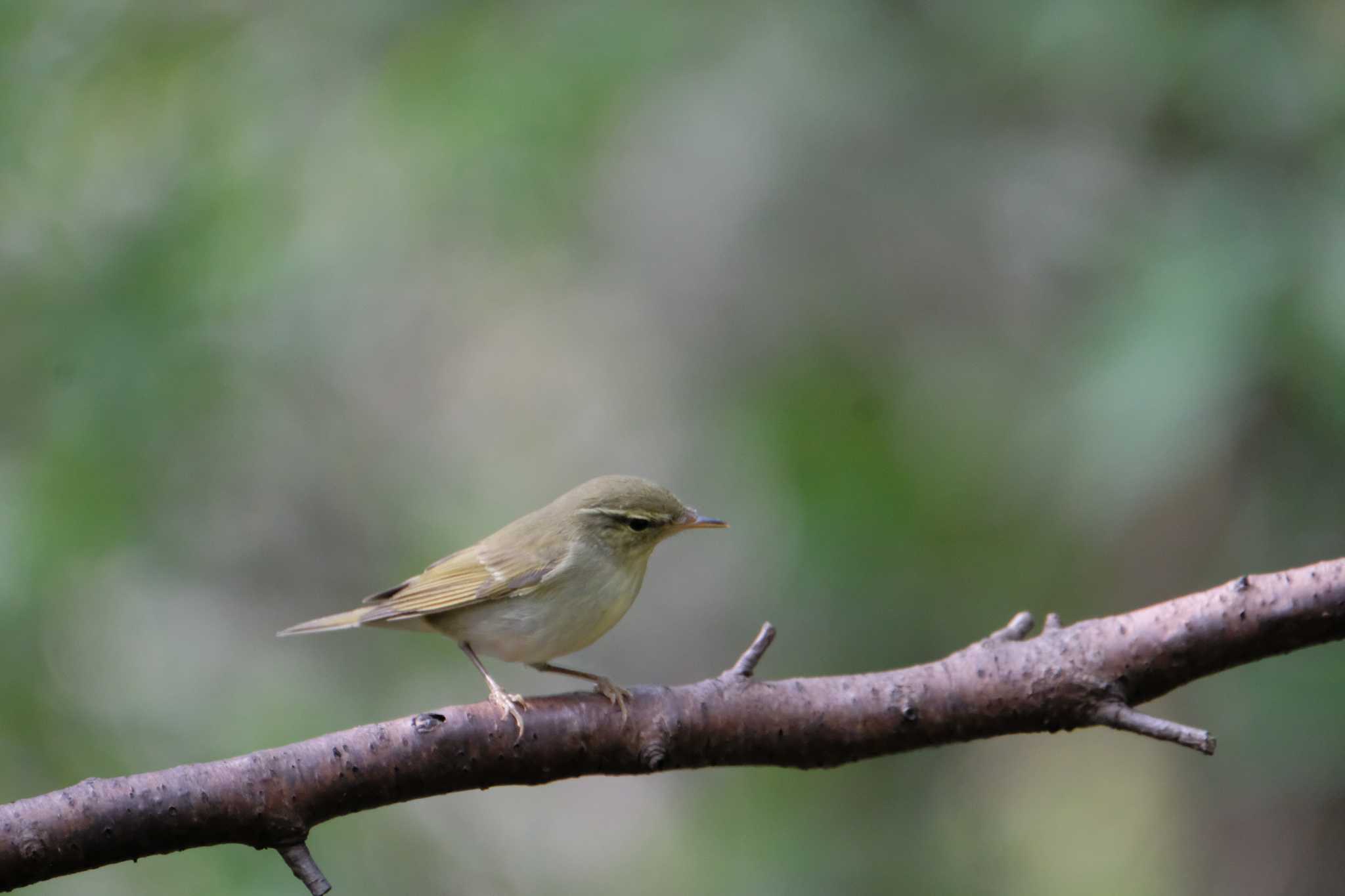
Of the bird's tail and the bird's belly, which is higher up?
the bird's belly

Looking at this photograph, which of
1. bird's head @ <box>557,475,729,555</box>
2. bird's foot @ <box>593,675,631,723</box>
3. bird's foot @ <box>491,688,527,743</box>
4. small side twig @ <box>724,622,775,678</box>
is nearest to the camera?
bird's foot @ <box>491,688,527,743</box>

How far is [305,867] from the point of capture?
267 centimetres

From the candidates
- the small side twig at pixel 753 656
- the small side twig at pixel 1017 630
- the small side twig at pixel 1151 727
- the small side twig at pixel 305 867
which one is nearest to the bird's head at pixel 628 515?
the small side twig at pixel 753 656

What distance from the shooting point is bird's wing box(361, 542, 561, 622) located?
12.4ft

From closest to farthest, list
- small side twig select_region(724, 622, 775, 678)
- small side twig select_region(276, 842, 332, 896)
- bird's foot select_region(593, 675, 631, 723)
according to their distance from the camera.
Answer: small side twig select_region(276, 842, 332, 896) → bird's foot select_region(593, 675, 631, 723) → small side twig select_region(724, 622, 775, 678)

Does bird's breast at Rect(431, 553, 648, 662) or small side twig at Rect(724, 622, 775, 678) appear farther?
bird's breast at Rect(431, 553, 648, 662)

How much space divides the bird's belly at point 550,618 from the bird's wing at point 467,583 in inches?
1.8

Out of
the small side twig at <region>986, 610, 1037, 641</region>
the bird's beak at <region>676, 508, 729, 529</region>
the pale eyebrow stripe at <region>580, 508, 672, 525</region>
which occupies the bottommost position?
the small side twig at <region>986, 610, 1037, 641</region>

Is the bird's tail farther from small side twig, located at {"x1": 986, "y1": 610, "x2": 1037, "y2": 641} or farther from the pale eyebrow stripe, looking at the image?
small side twig, located at {"x1": 986, "y1": 610, "x2": 1037, "y2": 641}

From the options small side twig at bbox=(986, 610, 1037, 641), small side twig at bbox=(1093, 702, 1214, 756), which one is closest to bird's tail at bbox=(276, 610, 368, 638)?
small side twig at bbox=(986, 610, 1037, 641)

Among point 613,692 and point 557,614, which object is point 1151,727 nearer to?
point 613,692

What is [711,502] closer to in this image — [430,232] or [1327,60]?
[430,232]

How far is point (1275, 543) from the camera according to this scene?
5.01m

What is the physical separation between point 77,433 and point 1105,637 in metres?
3.64
